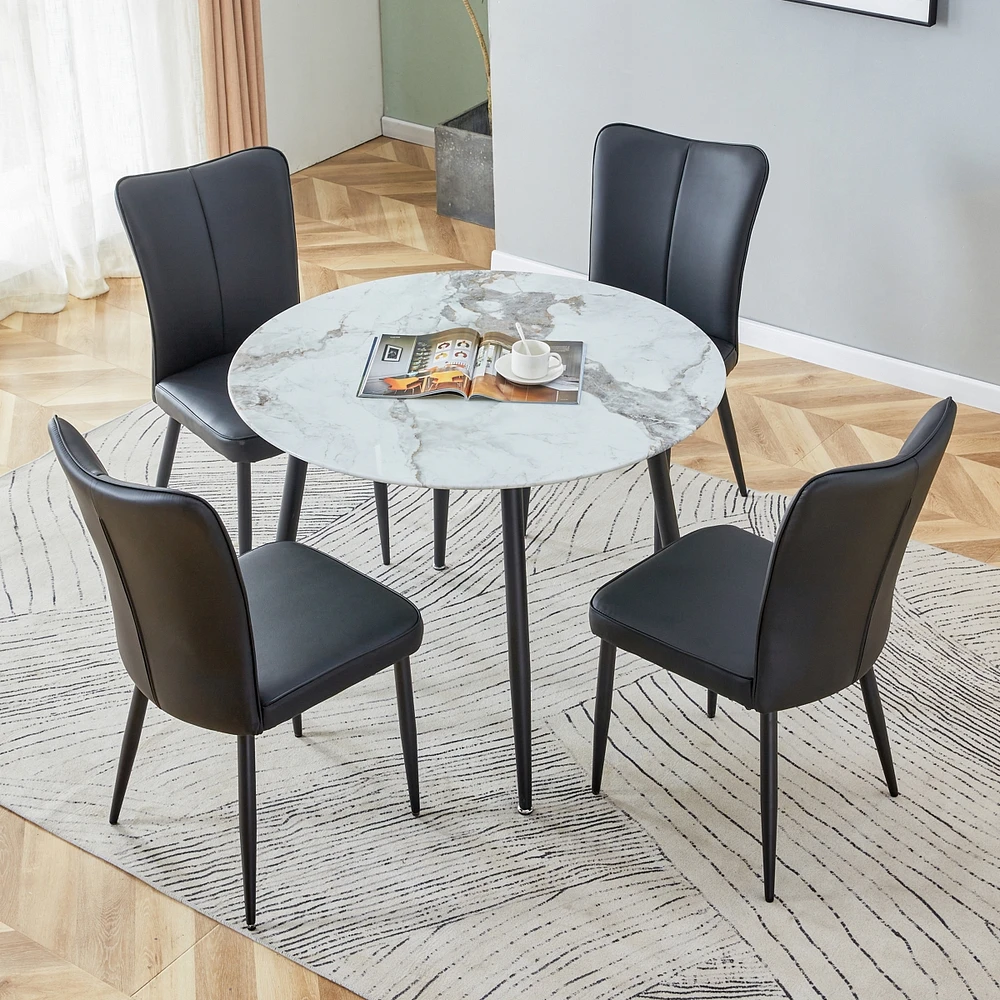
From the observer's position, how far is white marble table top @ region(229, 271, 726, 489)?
83.8 inches

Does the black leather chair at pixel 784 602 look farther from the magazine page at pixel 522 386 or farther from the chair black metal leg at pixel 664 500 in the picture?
the magazine page at pixel 522 386

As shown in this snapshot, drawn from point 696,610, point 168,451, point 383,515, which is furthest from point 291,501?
point 696,610

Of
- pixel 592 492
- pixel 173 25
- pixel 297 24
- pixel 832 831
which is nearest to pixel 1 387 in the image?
pixel 173 25

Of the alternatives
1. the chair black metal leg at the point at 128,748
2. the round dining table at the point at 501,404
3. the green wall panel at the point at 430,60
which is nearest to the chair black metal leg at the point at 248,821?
the chair black metal leg at the point at 128,748

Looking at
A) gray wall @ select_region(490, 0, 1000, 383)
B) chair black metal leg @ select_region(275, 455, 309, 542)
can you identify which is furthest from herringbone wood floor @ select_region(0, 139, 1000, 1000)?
chair black metal leg @ select_region(275, 455, 309, 542)

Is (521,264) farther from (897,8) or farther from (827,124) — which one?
(897,8)

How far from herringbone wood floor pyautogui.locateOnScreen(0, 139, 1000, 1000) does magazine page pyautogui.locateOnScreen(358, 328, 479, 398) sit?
3.31 feet

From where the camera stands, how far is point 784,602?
1.89 m

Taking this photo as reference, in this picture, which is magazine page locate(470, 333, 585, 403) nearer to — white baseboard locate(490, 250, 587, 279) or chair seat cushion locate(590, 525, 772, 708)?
chair seat cushion locate(590, 525, 772, 708)

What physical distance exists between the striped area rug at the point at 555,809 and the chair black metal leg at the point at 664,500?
329 mm

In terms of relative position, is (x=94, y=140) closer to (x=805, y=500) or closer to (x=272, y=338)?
(x=272, y=338)

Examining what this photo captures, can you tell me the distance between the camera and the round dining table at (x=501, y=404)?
2.13 metres

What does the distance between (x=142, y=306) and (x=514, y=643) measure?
2636 millimetres

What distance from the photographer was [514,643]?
2.31 m
